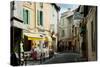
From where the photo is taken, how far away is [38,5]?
2412mm

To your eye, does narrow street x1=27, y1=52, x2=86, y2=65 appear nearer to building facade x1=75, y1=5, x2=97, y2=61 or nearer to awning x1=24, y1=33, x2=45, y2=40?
building facade x1=75, y1=5, x2=97, y2=61

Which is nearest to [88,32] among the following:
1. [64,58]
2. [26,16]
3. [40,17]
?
[64,58]

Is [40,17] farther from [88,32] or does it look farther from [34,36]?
[88,32]

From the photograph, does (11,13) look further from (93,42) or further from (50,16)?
(93,42)

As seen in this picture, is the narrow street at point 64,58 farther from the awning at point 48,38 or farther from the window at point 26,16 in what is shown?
the window at point 26,16

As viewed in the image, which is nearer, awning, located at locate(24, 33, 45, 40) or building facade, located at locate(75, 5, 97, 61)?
awning, located at locate(24, 33, 45, 40)

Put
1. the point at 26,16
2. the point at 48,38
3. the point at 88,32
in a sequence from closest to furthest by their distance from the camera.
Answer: the point at 26,16
the point at 48,38
the point at 88,32

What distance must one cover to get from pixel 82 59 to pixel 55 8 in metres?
0.74

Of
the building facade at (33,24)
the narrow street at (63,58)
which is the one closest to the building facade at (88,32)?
the narrow street at (63,58)

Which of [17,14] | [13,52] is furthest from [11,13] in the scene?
[13,52]

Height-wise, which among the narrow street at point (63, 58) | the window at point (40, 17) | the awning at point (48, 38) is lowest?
the narrow street at point (63, 58)

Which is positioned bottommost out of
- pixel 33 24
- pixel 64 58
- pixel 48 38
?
pixel 64 58

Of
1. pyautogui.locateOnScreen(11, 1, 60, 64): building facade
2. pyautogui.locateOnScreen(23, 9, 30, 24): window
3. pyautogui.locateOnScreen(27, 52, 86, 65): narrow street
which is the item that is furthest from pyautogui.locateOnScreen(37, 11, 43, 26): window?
pyautogui.locateOnScreen(27, 52, 86, 65): narrow street

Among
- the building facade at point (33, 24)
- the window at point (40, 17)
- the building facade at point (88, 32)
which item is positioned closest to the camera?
the building facade at point (33, 24)
